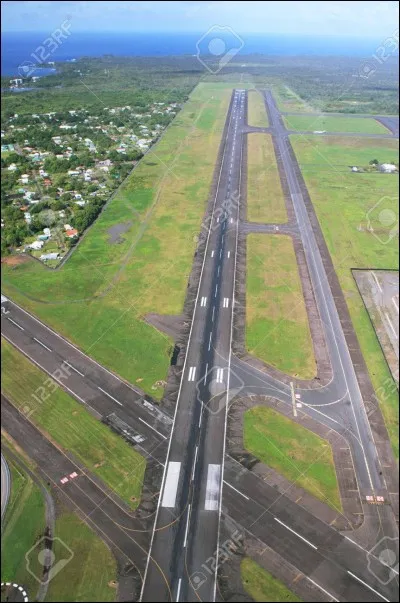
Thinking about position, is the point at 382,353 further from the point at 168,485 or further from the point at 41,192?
the point at 41,192

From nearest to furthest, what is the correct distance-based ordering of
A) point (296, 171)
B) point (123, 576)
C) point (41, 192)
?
point (123, 576) → point (41, 192) → point (296, 171)

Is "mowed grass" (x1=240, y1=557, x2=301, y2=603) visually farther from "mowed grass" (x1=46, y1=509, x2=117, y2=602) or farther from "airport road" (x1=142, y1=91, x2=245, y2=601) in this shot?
"mowed grass" (x1=46, y1=509, x2=117, y2=602)

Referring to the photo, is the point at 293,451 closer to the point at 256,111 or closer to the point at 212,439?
the point at 212,439

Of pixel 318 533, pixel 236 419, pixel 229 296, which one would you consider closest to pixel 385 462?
pixel 318 533

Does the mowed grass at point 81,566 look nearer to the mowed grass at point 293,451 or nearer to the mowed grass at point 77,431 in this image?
the mowed grass at point 77,431

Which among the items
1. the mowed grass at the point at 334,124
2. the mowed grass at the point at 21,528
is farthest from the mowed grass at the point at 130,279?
the mowed grass at the point at 334,124

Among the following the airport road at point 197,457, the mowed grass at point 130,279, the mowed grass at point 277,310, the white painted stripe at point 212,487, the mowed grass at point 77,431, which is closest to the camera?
the airport road at point 197,457
